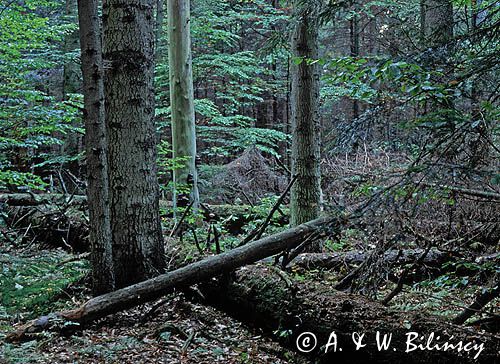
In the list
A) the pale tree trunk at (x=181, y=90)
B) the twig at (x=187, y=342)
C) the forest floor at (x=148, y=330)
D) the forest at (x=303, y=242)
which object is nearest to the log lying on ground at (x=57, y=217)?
the forest at (x=303, y=242)

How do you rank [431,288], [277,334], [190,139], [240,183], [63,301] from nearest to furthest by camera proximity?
[277,334]
[63,301]
[431,288]
[190,139]
[240,183]

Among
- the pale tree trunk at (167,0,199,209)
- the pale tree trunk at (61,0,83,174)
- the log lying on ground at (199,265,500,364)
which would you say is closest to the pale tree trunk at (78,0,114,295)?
the log lying on ground at (199,265,500,364)

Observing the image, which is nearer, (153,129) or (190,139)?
(153,129)

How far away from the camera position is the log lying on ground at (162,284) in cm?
486

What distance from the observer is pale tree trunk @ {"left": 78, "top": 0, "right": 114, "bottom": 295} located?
16.0ft

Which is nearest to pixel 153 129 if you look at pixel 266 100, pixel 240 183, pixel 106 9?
pixel 106 9

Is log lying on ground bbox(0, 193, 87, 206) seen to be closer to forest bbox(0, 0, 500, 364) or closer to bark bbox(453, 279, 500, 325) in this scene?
forest bbox(0, 0, 500, 364)

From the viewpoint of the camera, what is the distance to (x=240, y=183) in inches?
591

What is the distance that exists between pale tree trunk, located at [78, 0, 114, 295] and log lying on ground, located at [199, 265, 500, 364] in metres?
1.42

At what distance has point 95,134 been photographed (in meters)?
4.97

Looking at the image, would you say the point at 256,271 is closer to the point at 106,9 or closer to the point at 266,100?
the point at 106,9

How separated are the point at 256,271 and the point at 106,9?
3540 millimetres

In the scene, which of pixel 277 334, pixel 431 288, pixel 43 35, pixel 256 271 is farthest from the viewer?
pixel 43 35

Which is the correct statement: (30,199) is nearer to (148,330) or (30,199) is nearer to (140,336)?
(148,330)
